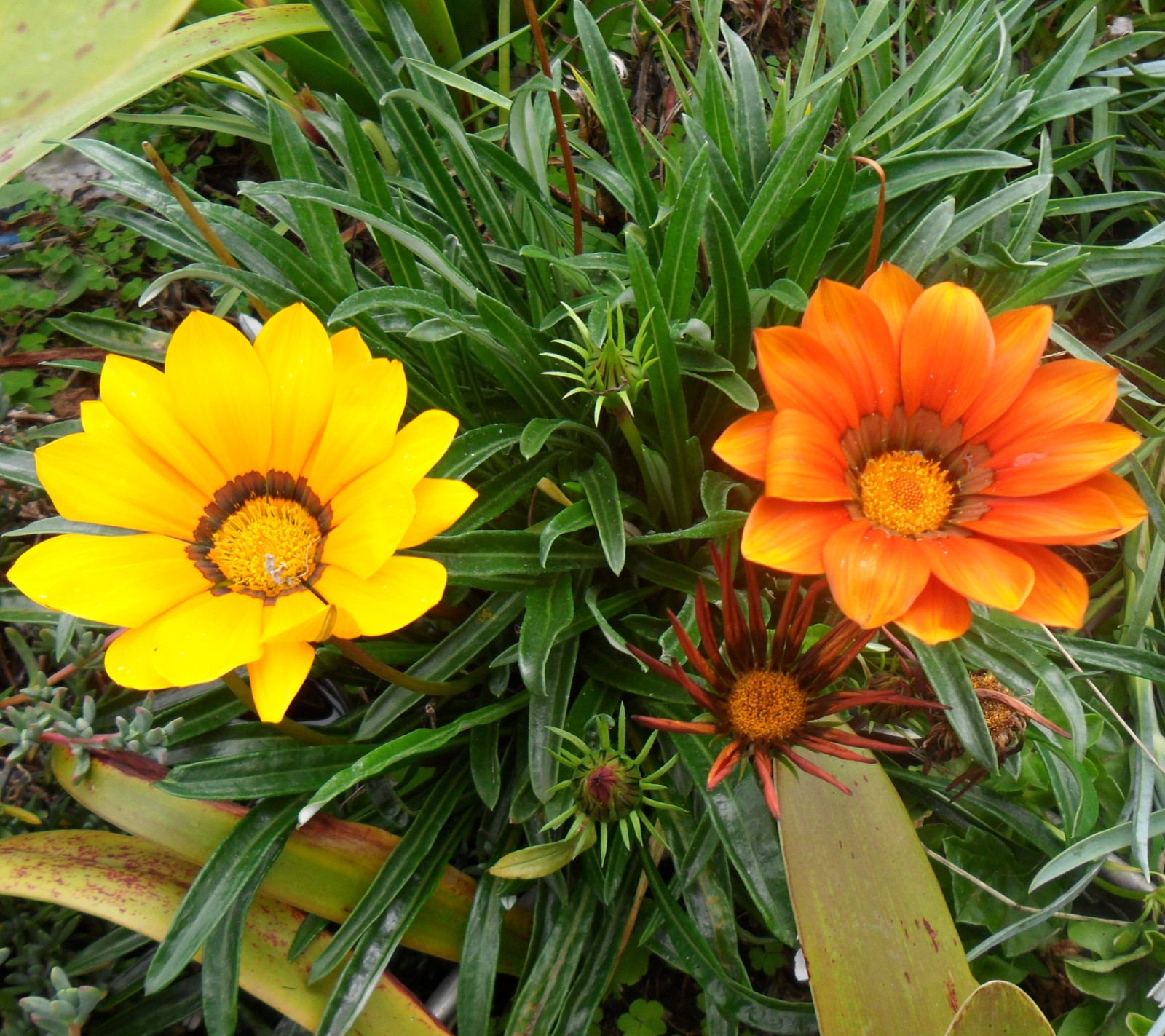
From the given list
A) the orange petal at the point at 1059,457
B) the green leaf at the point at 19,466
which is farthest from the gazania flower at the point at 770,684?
the green leaf at the point at 19,466

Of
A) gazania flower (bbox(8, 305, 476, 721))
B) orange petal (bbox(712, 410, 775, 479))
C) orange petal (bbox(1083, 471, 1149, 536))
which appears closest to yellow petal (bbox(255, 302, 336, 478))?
gazania flower (bbox(8, 305, 476, 721))

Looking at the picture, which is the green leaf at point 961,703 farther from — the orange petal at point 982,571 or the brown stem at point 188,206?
the brown stem at point 188,206

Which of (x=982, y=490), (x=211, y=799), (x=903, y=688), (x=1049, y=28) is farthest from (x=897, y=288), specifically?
(x=1049, y=28)

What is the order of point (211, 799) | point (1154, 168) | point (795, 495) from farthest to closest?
point (1154, 168) < point (211, 799) < point (795, 495)

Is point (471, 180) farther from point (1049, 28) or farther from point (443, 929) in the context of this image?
point (1049, 28)

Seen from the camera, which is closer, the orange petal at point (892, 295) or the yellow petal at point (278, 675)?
the yellow petal at point (278, 675)

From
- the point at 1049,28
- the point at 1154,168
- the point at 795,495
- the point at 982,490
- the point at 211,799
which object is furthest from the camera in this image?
the point at 1049,28
